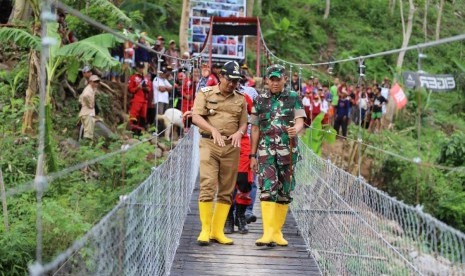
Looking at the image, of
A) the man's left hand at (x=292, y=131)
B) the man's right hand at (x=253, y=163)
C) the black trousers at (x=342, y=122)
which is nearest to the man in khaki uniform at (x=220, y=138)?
the man's right hand at (x=253, y=163)

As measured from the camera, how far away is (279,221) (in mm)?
4875

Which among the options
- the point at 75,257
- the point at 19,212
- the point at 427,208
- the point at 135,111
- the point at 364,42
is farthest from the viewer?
the point at 364,42

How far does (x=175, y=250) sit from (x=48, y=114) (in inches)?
128

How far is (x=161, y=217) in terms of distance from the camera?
391cm

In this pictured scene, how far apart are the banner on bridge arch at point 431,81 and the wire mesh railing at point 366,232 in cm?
53

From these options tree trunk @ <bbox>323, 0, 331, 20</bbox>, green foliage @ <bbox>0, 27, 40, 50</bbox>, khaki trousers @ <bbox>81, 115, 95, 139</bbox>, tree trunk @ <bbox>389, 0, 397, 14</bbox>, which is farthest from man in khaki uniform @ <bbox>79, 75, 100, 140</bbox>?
tree trunk @ <bbox>389, 0, 397, 14</bbox>

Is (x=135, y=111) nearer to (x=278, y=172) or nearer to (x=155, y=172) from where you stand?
(x=278, y=172)

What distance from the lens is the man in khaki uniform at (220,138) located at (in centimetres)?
467

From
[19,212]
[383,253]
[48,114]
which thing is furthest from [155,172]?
[48,114]

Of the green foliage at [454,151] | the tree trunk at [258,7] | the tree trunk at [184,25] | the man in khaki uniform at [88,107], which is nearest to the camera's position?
the man in khaki uniform at [88,107]

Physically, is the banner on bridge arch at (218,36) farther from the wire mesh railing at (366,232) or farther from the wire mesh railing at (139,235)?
the wire mesh railing at (139,235)

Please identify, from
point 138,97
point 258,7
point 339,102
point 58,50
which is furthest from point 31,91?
point 258,7

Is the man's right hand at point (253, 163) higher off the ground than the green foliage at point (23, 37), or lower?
lower

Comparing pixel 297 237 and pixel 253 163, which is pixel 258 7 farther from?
pixel 253 163
